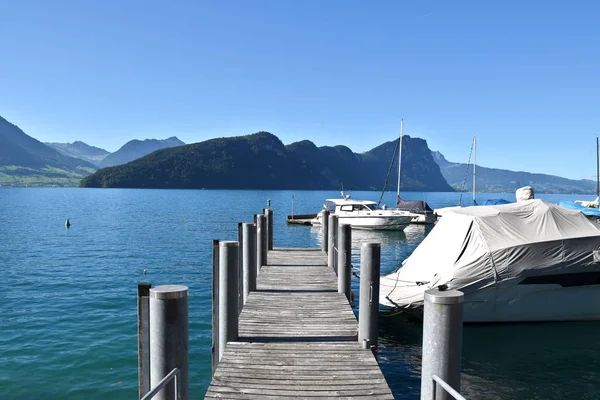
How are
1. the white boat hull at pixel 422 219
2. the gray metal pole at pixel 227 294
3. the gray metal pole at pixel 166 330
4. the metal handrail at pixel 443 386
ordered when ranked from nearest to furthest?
the metal handrail at pixel 443 386 → the gray metal pole at pixel 166 330 → the gray metal pole at pixel 227 294 → the white boat hull at pixel 422 219

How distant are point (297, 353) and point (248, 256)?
3455 mm

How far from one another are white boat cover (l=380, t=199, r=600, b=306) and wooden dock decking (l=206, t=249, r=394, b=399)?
3896 millimetres

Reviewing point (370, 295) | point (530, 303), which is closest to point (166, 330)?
point (370, 295)

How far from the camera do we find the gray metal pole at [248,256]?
32.9 feet

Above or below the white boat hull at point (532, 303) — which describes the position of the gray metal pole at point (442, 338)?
above

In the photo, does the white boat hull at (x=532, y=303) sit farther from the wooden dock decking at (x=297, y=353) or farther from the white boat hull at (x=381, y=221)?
the white boat hull at (x=381, y=221)

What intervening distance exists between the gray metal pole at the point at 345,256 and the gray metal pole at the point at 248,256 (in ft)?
6.56

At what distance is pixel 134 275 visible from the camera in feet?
79.3

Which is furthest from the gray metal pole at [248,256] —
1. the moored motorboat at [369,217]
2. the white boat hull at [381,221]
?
the white boat hull at [381,221]

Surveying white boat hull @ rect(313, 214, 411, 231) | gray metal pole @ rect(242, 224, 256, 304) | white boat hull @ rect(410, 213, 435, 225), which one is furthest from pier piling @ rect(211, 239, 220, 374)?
white boat hull @ rect(410, 213, 435, 225)

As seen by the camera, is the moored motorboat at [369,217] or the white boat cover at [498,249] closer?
the white boat cover at [498,249]

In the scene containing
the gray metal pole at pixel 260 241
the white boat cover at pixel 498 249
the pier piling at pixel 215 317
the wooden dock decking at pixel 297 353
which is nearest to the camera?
the wooden dock decking at pixel 297 353

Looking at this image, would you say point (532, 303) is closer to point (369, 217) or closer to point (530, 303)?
point (530, 303)

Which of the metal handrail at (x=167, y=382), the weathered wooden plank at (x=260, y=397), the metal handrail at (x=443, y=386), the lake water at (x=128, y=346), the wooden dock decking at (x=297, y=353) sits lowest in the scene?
the lake water at (x=128, y=346)
